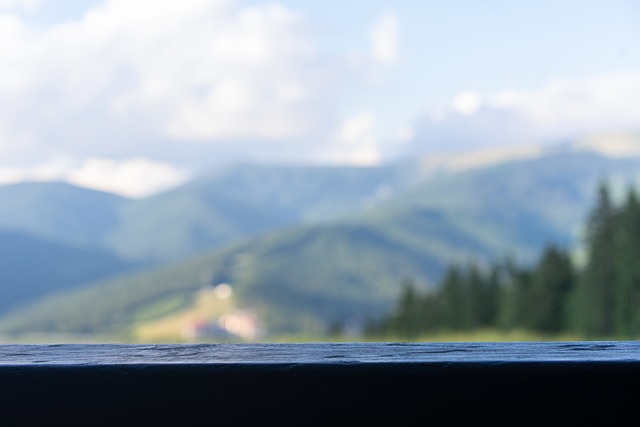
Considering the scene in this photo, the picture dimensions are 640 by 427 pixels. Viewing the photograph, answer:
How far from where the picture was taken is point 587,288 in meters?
20.6

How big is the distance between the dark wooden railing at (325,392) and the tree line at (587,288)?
19480 mm

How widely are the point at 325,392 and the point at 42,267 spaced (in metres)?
173

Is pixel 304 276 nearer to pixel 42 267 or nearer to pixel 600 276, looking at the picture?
pixel 42 267

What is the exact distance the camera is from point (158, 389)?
99 centimetres

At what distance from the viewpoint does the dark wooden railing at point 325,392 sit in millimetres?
983

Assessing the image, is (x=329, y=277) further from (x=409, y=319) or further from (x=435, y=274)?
(x=409, y=319)

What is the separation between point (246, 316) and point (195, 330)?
10.4 meters

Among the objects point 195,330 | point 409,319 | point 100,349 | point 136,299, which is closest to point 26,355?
point 100,349

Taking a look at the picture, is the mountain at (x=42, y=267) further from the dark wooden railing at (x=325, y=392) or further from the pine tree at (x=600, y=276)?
the dark wooden railing at (x=325, y=392)

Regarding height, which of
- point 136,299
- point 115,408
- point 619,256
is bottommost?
point 115,408

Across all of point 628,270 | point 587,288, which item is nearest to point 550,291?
point 587,288

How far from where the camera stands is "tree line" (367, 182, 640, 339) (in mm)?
20031

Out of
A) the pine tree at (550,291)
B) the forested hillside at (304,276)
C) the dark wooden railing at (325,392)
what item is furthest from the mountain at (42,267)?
the dark wooden railing at (325,392)

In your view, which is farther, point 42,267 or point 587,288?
point 42,267
